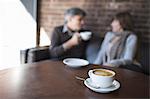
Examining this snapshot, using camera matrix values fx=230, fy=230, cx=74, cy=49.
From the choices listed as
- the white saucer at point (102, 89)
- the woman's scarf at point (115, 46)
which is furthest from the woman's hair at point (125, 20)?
the white saucer at point (102, 89)

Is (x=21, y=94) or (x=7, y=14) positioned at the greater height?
(x=7, y=14)

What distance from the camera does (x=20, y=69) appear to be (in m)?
1.59

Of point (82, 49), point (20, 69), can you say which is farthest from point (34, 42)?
point (20, 69)

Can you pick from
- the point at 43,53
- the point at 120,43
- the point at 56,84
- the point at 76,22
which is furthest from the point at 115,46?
the point at 56,84

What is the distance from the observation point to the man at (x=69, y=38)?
258 cm

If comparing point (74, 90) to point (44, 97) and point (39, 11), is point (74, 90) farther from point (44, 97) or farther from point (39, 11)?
point (39, 11)

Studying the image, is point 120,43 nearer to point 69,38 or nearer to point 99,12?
point 69,38

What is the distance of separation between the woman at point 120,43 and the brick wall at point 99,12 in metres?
0.25

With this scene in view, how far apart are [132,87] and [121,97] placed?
0.59 ft

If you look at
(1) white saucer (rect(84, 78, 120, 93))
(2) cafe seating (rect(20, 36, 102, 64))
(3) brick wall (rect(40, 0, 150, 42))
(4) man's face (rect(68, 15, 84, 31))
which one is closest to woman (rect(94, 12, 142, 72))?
(2) cafe seating (rect(20, 36, 102, 64))

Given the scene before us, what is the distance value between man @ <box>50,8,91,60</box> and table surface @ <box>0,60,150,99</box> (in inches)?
35.2

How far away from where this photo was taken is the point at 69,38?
2.72m

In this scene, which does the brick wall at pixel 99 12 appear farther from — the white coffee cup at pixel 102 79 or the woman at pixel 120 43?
the white coffee cup at pixel 102 79

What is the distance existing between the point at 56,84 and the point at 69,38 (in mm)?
1430
